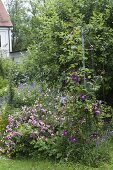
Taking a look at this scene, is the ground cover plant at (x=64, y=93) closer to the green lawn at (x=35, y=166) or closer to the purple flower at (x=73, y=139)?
the purple flower at (x=73, y=139)

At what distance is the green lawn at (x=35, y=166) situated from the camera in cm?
653

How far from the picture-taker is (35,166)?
6.75m

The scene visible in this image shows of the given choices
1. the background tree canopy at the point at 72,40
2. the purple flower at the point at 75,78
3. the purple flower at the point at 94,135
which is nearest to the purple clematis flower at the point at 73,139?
the purple flower at the point at 94,135

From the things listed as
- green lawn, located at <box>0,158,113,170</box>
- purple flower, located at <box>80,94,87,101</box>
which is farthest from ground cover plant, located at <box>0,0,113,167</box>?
green lawn, located at <box>0,158,113,170</box>

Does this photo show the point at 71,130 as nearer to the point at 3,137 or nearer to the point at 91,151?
the point at 91,151

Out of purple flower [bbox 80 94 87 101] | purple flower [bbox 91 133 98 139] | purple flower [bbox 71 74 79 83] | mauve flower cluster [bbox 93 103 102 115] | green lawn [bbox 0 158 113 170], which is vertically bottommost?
green lawn [bbox 0 158 113 170]

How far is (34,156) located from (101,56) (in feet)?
9.74

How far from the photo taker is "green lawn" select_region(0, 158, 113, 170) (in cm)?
653

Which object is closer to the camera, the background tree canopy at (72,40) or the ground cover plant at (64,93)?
the ground cover plant at (64,93)

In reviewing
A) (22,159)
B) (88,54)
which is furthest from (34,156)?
(88,54)

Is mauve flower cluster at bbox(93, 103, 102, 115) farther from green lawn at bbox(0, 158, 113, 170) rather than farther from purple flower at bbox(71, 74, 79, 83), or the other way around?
green lawn at bbox(0, 158, 113, 170)

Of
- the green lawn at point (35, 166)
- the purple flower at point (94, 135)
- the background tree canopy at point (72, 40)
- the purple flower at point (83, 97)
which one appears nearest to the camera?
the green lawn at point (35, 166)

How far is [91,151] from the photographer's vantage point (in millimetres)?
6738

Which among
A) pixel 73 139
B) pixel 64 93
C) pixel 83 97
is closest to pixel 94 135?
pixel 73 139
